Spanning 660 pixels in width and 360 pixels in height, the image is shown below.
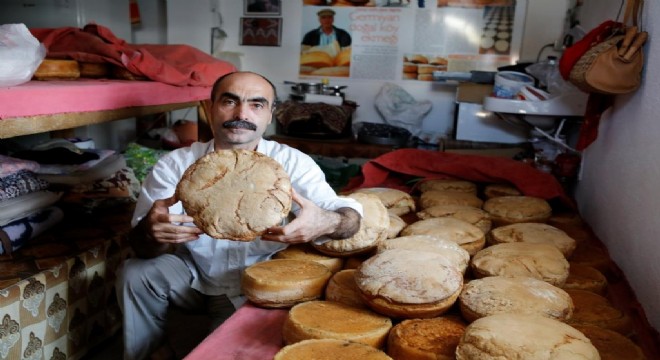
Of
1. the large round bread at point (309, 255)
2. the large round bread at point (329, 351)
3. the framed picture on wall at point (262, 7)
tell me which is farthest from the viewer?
the framed picture on wall at point (262, 7)

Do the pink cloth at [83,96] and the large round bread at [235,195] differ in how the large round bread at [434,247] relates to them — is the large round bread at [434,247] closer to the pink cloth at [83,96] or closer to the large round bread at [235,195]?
the large round bread at [235,195]

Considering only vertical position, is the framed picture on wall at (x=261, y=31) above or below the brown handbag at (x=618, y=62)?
above

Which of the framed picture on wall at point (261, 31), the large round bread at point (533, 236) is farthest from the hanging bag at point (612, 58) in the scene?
the framed picture on wall at point (261, 31)

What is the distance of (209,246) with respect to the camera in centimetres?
226

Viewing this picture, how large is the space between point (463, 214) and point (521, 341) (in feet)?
4.46

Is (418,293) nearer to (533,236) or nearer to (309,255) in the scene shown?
(309,255)

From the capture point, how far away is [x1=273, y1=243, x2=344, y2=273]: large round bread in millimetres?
2008

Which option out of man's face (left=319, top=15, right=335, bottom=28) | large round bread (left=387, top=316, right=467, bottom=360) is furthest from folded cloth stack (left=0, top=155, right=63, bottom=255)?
man's face (left=319, top=15, right=335, bottom=28)

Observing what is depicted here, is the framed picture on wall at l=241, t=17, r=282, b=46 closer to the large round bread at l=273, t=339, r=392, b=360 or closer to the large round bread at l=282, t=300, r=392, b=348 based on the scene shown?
the large round bread at l=282, t=300, r=392, b=348

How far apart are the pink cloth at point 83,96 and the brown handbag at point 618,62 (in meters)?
2.34

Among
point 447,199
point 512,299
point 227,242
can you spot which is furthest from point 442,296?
point 447,199

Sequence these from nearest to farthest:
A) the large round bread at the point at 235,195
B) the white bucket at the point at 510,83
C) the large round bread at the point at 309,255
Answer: the large round bread at the point at 235,195, the large round bread at the point at 309,255, the white bucket at the point at 510,83

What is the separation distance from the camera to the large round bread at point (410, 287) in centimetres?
153

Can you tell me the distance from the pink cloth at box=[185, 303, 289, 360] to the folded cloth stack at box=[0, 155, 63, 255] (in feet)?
4.66
